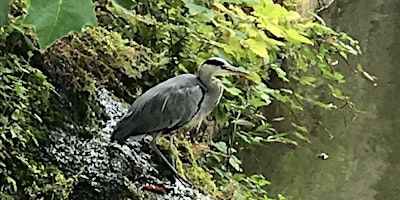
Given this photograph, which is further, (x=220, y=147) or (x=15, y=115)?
(x=220, y=147)

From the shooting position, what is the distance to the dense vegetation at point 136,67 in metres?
1.50

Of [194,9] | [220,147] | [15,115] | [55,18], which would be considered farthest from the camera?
[220,147]

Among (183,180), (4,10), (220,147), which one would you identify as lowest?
(220,147)

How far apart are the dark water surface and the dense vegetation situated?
611 mm

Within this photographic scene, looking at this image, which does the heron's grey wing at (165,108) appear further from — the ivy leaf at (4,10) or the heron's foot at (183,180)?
the ivy leaf at (4,10)

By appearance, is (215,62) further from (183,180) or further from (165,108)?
(183,180)

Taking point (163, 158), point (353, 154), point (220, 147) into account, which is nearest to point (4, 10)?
point (163, 158)

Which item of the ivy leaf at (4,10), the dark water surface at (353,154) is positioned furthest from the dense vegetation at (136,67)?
the ivy leaf at (4,10)

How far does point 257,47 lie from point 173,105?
1.31 ft

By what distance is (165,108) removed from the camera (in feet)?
6.07

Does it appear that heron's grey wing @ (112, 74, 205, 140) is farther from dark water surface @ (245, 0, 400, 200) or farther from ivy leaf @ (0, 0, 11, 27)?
dark water surface @ (245, 0, 400, 200)

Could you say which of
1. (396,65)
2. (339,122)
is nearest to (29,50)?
(339,122)

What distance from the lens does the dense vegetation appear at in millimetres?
1502

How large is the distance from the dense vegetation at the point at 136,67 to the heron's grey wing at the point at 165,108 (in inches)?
4.3
